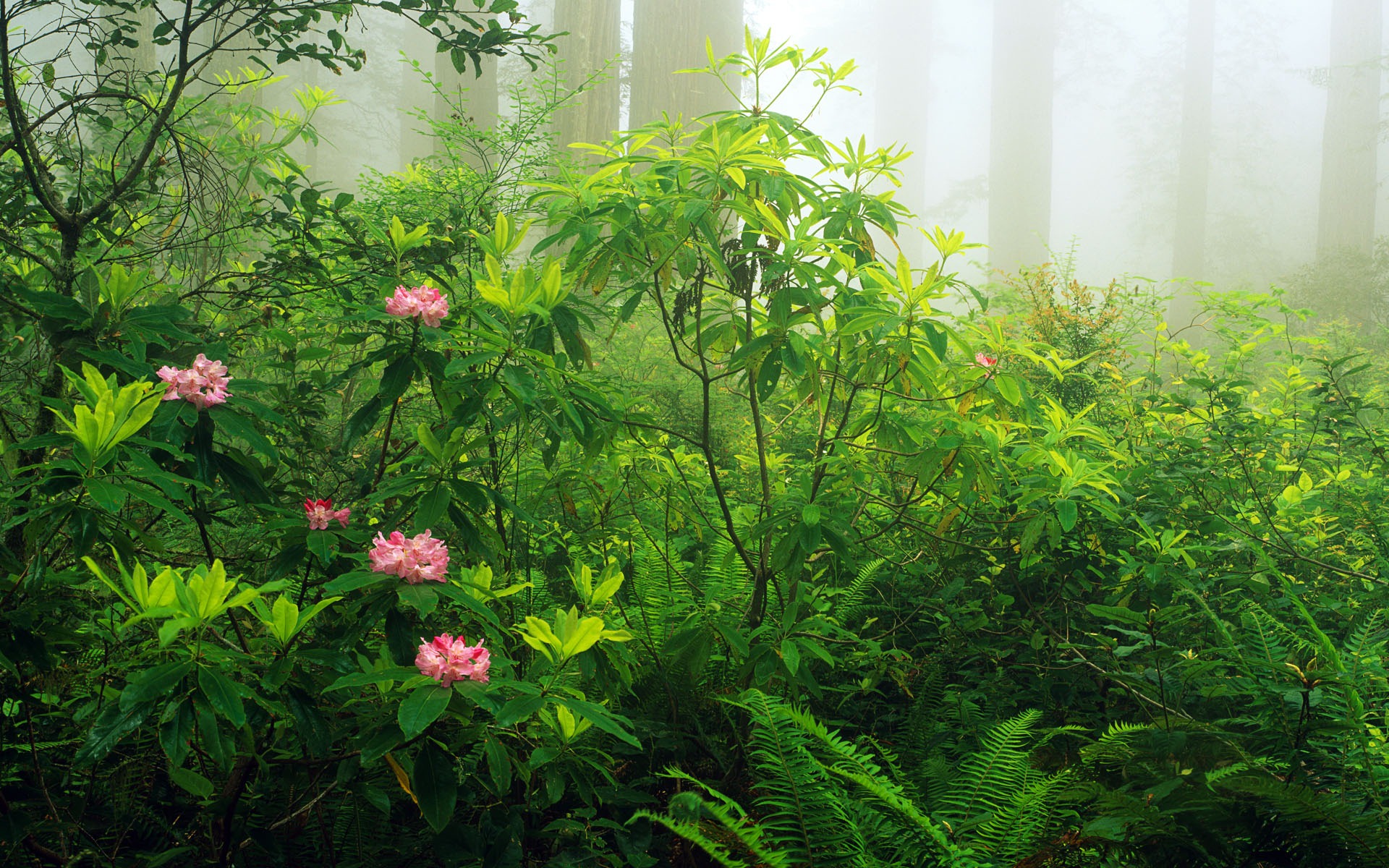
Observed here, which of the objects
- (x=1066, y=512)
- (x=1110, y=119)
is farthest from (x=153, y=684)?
(x=1110, y=119)

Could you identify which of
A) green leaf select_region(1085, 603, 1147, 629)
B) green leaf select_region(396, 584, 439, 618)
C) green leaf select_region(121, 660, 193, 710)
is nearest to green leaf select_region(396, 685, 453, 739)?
green leaf select_region(396, 584, 439, 618)

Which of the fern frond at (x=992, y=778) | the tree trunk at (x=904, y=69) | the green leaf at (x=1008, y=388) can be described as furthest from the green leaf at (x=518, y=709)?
the tree trunk at (x=904, y=69)

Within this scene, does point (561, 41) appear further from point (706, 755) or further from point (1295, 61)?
point (1295, 61)

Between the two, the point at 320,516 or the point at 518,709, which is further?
the point at 320,516

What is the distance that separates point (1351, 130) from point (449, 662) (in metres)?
23.6

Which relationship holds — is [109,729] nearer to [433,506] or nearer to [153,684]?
[153,684]

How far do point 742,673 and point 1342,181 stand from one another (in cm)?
2146

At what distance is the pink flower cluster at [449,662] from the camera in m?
1.29

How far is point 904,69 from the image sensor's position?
27.1m

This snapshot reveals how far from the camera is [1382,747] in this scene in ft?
5.07

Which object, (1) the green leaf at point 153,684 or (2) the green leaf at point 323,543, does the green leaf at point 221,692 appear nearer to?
(1) the green leaf at point 153,684

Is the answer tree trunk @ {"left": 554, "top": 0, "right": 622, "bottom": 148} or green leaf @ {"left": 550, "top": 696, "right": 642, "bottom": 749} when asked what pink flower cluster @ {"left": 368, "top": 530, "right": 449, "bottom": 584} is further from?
tree trunk @ {"left": 554, "top": 0, "right": 622, "bottom": 148}

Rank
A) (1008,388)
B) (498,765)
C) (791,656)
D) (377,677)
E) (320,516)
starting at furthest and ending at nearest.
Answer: (1008,388) → (791,656) → (320,516) → (498,765) → (377,677)

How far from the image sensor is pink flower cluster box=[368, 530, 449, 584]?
1379mm
